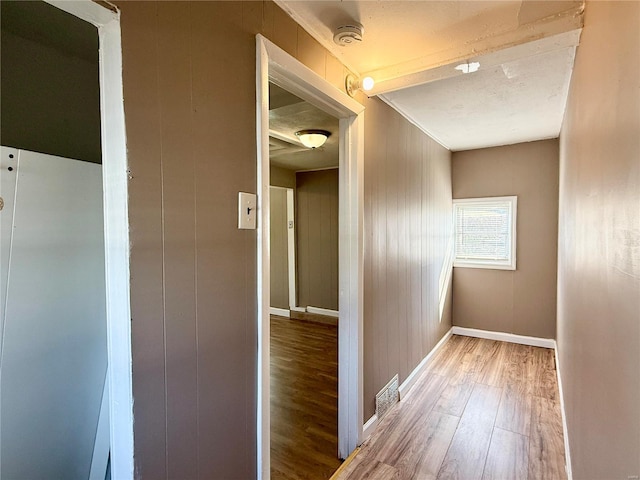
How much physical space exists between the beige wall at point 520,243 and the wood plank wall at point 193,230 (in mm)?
3252

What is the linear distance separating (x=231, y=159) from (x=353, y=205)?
38.3 inches

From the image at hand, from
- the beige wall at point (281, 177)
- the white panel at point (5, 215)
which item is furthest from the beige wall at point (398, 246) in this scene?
the beige wall at point (281, 177)

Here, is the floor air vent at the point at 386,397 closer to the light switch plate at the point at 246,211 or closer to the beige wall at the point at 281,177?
the light switch plate at the point at 246,211

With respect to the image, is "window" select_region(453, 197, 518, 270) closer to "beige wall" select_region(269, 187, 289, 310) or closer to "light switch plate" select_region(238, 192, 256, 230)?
"beige wall" select_region(269, 187, 289, 310)

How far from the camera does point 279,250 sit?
18.1 ft

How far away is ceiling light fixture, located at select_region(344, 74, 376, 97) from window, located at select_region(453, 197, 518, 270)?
279 centimetres

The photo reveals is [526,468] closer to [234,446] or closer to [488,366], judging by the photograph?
[488,366]

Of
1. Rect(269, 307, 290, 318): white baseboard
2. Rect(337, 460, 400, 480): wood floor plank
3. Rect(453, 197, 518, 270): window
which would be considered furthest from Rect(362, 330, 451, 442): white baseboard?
Rect(269, 307, 290, 318): white baseboard

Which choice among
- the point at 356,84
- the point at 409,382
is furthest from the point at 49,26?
the point at 409,382

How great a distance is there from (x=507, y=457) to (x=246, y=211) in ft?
7.05

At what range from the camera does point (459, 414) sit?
7.94ft

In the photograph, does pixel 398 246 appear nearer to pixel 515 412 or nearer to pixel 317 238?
pixel 515 412

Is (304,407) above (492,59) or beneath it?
beneath

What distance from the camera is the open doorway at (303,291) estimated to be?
2139mm
